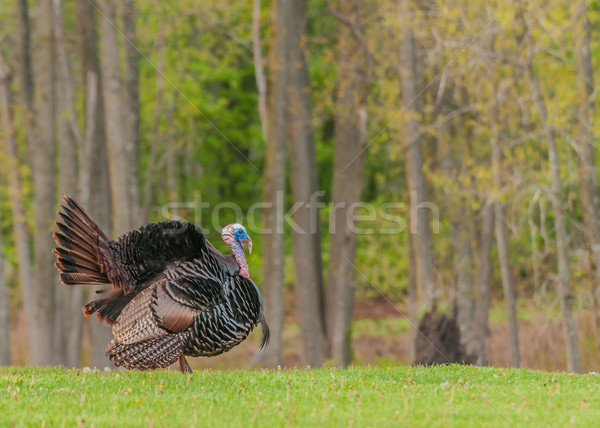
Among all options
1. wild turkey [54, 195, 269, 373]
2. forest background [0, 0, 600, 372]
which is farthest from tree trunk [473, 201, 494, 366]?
wild turkey [54, 195, 269, 373]

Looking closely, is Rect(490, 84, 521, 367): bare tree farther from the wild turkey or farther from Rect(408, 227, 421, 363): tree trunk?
the wild turkey

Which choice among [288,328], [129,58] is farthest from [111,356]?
[288,328]

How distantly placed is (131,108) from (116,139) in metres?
1.31

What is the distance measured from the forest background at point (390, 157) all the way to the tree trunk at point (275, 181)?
40 millimetres

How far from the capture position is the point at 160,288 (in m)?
8.11

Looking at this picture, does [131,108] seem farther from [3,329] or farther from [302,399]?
[302,399]

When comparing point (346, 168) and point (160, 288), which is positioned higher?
point (346, 168)

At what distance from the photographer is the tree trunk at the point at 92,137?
17547 millimetres

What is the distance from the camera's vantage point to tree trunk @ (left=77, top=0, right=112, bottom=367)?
17.5 meters

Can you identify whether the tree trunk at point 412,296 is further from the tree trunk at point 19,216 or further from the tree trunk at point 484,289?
the tree trunk at point 19,216

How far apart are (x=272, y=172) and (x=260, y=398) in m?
9.49

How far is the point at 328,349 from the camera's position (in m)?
19.4

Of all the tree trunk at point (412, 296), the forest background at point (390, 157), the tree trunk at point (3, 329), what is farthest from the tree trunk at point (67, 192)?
the tree trunk at point (412, 296)

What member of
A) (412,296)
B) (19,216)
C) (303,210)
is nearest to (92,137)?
(19,216)
